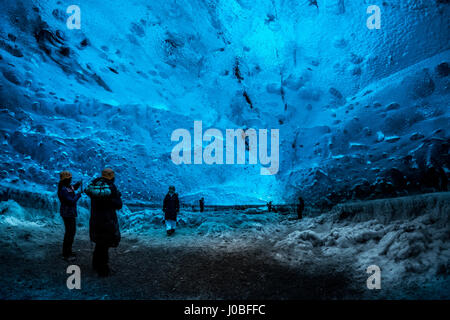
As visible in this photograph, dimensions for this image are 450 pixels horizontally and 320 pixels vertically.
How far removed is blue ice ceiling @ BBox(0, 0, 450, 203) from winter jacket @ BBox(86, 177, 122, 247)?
7010mm

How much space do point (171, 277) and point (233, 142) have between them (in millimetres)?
9555

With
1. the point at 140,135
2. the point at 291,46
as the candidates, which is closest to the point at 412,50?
the point at 291,46

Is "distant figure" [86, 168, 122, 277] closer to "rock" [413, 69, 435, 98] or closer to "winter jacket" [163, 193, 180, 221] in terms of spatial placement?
"winter jacket" [163, 193, 180, 221]

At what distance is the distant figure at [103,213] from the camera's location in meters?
3.25

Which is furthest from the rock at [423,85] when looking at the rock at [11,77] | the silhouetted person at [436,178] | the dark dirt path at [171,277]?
the rock at [11,77]

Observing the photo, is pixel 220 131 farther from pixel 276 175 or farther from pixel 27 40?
pixel 27 40

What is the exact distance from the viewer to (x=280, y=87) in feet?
40.8

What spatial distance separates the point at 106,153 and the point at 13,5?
23.7ft

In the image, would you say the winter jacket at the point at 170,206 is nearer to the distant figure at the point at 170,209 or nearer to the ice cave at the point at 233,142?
the distant figure at the point at 170,209

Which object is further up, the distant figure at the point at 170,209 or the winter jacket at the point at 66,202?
the winter jacket at the point at 66,202

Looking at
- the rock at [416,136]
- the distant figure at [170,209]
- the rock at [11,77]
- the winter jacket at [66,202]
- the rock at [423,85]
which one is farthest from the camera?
the rock at [11,77]

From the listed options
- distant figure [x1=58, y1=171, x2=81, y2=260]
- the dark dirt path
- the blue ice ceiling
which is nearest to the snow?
the dark dirt path

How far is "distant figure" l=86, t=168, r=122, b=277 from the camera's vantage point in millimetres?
3254

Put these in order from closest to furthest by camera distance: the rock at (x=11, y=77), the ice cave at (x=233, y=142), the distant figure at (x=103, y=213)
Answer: the distant figure at (x=103, y=213) < the ice cave at (x=233, y=142) < the rock at (x=11, y=77)
